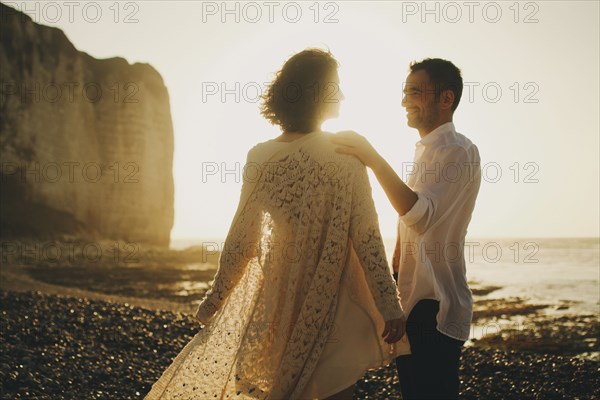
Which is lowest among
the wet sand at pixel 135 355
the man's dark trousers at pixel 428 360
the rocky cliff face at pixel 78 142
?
the wet sand at pixel 135 355

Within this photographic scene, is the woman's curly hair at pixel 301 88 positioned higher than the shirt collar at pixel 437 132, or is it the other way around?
the woman's curly hair at pixel 301 88

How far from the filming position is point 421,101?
9.88 ft

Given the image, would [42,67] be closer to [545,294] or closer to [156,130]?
[156,130]

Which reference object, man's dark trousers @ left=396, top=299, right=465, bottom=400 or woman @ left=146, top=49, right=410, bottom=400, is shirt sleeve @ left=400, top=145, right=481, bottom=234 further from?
man's dark trousers @ left=396, top=299, right=465, bottom=400

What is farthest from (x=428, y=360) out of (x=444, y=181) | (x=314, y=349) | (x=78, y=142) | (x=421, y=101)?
(x=78, y=142)

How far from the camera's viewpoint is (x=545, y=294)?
24422 millimetres

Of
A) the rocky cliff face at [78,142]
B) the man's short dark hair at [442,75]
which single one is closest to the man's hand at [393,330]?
the man's short dark hair at [442,75]

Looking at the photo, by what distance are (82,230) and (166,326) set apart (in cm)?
3417

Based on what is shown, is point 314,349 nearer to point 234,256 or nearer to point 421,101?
point 234,256

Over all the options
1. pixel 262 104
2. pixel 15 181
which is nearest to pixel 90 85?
pixel 15 181

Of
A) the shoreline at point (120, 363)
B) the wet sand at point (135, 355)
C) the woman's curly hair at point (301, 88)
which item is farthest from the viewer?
the wet sand at point (135, 355)

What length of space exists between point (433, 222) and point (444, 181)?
21 cm

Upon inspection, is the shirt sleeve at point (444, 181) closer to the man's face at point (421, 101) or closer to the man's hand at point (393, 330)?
the man's face at point (421, 101)

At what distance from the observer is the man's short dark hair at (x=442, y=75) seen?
2957 millimetres
